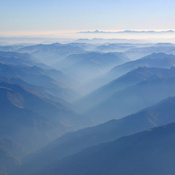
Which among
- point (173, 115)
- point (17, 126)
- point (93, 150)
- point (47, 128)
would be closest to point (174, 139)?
point (93, 150)

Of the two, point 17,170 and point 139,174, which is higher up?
point 139,174

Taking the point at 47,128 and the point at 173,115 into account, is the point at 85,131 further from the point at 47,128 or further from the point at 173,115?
the point at 173,115

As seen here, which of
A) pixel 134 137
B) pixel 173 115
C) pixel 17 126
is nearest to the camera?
pixel 134 137

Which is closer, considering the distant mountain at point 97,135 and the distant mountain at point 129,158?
the distant mountain at point 129,158

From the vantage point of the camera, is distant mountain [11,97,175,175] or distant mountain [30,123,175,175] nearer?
distant mountain [30,123,175,175]
